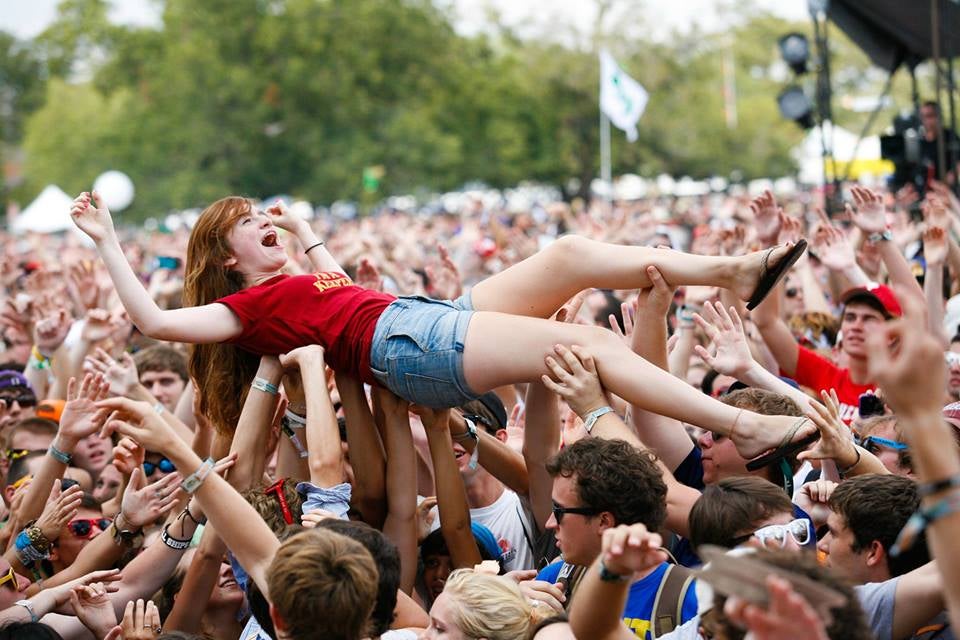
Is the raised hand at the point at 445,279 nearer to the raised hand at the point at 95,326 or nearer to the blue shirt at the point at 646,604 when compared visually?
the raised hand at the point at 95,326

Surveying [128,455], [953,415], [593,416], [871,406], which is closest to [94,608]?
[128,455]

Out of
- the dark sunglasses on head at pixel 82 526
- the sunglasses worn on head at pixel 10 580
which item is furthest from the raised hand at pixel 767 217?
the sunglasses worn on head at pixel 10 580

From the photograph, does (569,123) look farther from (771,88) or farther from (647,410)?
(647,410)

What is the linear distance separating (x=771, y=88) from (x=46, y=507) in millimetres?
58755

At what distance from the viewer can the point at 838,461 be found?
156 inches

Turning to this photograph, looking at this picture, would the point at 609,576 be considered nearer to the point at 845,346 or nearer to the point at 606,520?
the point at 606,520

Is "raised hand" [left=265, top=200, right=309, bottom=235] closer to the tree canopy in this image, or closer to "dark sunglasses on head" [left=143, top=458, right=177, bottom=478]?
"dark sunglasses on head" [left=143, top=458, right=177, bottom=478]

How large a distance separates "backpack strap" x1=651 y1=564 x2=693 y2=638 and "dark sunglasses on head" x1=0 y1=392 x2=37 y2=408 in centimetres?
435

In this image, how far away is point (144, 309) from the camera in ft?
14.3

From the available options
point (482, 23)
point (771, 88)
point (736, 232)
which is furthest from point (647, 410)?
point (771, 88)

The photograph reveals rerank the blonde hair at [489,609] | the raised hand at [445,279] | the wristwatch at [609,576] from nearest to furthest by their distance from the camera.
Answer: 1. the wristwatch at [609,576]
2. the blonde hair at [489,609]
3. the raised hand at [445,279]

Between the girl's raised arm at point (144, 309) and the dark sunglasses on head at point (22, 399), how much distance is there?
8.01 ft

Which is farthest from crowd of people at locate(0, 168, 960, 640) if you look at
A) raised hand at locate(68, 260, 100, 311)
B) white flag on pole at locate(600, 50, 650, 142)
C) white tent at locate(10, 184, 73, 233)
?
white tent at locate(10, 184, 73, 233)

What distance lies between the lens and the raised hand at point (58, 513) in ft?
14.7
